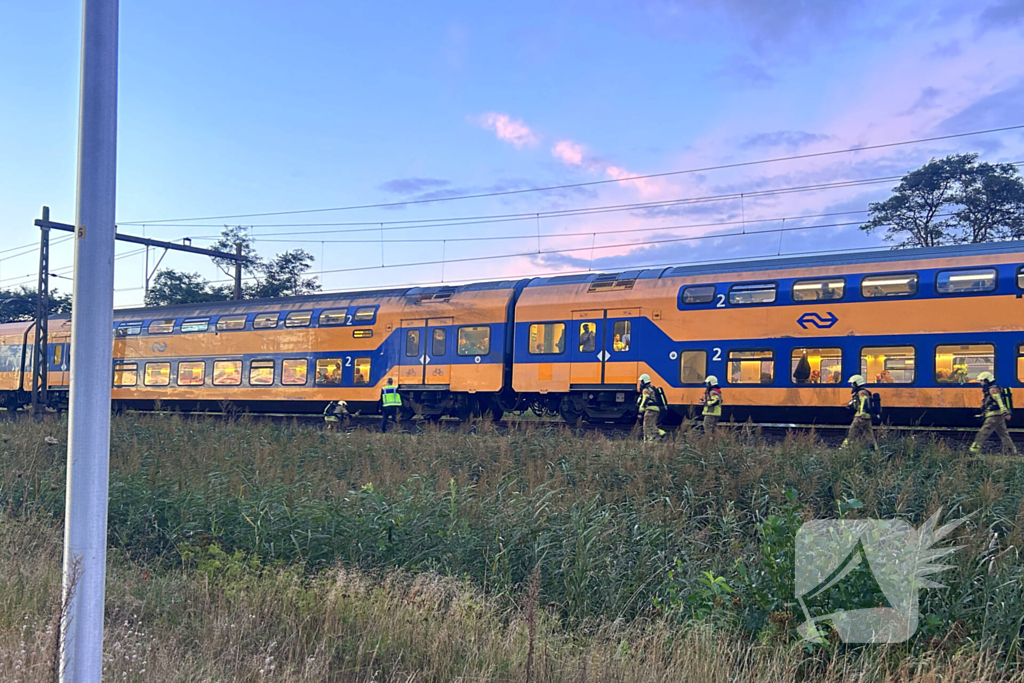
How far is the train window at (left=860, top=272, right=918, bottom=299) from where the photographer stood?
1514 centimetres

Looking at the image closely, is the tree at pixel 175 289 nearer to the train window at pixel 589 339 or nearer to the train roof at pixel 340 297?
the train roof at pixel 340 297

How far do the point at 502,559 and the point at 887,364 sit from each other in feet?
35.5

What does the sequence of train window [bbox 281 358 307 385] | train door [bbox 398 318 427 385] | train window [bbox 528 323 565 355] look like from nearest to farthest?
train window [bbox 528 323 565 355] → train door [bbox 398 318 427 385] → train window [bbox 281 358 307 385]

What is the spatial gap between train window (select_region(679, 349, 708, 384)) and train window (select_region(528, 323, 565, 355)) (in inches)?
115

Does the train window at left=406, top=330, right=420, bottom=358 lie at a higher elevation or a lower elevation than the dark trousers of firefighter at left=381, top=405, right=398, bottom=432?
higher

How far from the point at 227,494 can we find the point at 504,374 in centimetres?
1071

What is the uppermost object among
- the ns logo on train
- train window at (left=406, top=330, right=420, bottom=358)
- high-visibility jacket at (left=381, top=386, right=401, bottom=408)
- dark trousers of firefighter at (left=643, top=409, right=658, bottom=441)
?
the ns logo on train

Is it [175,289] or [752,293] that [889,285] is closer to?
[752,293]

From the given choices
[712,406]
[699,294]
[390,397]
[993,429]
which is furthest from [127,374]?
[993,429]

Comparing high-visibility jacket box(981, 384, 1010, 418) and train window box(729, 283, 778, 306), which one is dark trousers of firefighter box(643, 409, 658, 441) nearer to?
train window box(729, 283, 778, 306)

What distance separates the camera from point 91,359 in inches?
132

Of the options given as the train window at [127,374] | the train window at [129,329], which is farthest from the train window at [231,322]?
the train window at [127,374]

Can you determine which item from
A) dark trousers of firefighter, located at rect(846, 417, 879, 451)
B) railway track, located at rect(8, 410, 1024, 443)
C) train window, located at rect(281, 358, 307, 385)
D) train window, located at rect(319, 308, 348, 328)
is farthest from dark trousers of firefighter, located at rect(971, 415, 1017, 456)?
train window, located at rect(281, 358, 307, 385)

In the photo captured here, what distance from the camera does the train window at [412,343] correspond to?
824 inches
